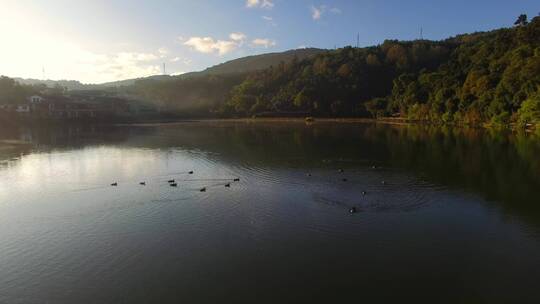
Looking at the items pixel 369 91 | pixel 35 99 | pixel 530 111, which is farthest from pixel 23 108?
pixel 530 111

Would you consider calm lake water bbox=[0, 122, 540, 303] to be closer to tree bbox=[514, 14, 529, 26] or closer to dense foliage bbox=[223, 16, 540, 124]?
dense foliage bbox=[223, 16, 540, 124]

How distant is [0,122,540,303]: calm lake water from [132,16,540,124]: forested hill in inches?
1214

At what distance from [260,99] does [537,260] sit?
98.8 m

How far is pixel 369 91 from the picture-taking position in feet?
346

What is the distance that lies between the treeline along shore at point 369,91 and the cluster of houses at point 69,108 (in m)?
0.22

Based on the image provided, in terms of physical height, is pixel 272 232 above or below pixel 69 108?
below

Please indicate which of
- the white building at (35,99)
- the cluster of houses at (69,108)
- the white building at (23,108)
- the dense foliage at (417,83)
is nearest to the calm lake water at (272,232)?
the dense foliage at (417,83)

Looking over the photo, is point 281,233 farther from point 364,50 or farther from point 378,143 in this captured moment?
point 364,50

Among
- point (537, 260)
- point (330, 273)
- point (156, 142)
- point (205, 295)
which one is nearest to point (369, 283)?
point (330, 273)

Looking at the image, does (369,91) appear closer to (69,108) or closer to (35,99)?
(69,108)

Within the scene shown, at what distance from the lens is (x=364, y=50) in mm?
122250

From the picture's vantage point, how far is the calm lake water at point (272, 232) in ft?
37.4

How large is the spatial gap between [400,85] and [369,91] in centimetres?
1576

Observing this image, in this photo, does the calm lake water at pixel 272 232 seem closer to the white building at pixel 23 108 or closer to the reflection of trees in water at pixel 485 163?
the reflection of trees in water at pixel 485 163
